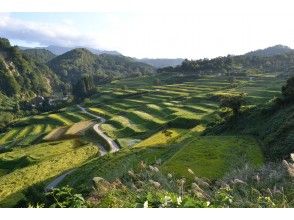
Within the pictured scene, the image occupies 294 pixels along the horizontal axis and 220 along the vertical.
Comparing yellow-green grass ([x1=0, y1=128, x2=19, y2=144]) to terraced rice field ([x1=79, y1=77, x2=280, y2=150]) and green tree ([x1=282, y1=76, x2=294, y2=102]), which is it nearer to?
terraced rice field ([x1=79, y1=77, x2=280, y2=150])

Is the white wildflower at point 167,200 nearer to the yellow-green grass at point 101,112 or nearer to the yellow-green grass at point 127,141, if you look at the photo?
the yellow-green grass at point 127,141

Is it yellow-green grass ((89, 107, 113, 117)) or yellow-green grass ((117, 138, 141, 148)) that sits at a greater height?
yellow-green grass ((117, 138, 141, 148))

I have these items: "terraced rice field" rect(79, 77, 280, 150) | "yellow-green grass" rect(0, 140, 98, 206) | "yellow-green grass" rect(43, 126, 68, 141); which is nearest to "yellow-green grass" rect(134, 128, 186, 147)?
"terraced rice field" rect(79, 77, 280, 150)

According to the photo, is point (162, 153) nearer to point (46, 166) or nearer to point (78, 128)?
point (46, 166)

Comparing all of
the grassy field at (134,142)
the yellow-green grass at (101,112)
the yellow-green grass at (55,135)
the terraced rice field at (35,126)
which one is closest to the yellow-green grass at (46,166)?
the grassy field at (134,142)

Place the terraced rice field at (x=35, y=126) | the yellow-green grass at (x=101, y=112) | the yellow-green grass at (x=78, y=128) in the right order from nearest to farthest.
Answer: the yellow-green grass at (x=78, y=128) < the terraced rice field at (x=35, y=126) < the yellow-green grass at (x=101, y=112)

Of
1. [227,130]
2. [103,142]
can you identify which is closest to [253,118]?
[227,130]
